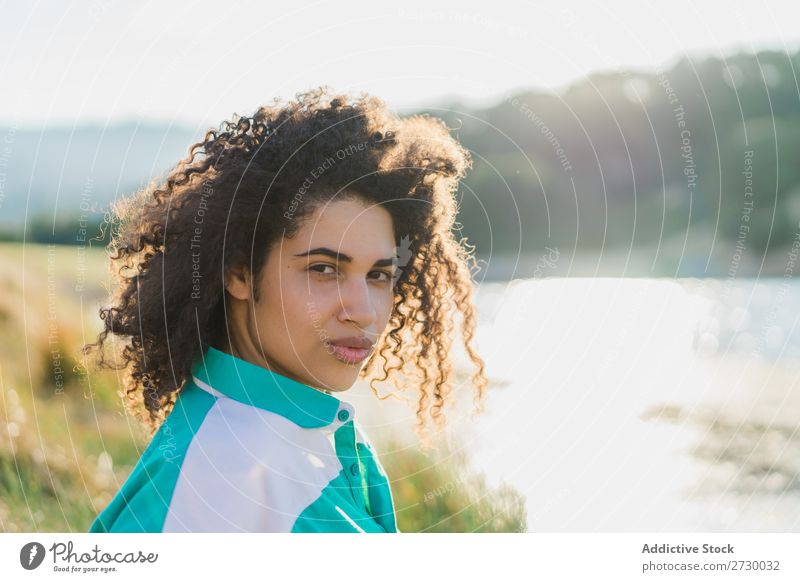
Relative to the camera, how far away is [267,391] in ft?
7.25

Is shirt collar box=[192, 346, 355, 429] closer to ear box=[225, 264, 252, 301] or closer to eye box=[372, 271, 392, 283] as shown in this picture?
ear box=[225, 264, 252, 301]

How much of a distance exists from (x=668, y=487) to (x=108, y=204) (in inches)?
114

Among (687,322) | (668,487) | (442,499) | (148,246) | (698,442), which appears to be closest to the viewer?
(148,246)

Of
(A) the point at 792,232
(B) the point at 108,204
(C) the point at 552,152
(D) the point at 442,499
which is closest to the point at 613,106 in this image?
(C) the point at 552,152

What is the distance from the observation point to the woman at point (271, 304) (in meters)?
2.12

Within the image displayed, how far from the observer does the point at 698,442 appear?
5.04 metres

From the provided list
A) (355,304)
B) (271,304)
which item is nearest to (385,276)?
(355,304)

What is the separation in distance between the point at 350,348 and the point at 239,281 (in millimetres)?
353

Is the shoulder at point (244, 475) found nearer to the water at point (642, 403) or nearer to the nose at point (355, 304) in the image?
the nose at point (355, 304)

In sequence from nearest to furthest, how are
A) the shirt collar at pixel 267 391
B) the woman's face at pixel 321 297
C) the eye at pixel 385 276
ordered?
1. the shirt collar at pixel 267 391
2. the woman's face at pixel 321 297
3. the eye at pixel 385 276

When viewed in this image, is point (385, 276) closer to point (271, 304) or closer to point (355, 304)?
point (355, 304)

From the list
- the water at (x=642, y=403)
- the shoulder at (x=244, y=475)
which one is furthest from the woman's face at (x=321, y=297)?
the water at (x=642, y=403)

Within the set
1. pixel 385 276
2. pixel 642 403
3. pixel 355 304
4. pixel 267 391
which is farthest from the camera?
pixel 642 403

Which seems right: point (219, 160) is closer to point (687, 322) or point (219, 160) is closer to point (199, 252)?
point (199, 252)
